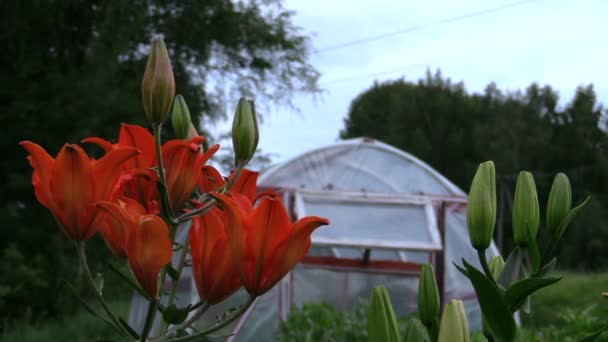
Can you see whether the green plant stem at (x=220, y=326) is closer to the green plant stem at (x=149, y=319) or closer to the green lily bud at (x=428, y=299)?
the green plant stem at (x=149, y=319)

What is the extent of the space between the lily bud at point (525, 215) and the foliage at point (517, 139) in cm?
2035

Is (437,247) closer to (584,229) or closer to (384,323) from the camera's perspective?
(384,323)

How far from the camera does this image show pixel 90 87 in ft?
25.6

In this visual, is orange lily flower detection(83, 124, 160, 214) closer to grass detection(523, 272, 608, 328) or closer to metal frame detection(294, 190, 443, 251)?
metal frame detection(294, 190, 443, 251)

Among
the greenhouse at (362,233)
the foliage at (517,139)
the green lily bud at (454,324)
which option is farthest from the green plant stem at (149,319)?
the foliage at (517,139)

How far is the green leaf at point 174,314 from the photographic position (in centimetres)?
68

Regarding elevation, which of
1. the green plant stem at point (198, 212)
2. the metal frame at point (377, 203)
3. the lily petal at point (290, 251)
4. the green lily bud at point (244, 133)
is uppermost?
the green lily bud at point (244, 133)

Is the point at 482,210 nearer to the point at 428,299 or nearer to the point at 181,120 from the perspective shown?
the point at 428,299

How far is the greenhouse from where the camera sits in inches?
191

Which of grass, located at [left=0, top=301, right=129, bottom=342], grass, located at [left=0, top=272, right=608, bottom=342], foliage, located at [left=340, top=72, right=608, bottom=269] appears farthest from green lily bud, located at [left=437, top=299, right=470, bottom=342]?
foliage, located at [left=340, top=72, right=608, bottom=269]

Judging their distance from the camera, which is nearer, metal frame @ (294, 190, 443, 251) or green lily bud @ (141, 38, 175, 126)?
green lily bud @ (141, 38, 175, 126)

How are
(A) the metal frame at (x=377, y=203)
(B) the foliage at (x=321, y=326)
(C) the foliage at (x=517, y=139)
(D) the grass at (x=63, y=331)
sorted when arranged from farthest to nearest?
(C) the foliage at (x=517, y=139), (D) the grass at (x=63, y=331), (A) the metal frame at (x=377, y=203), (B) the foliage at (x=321, y=326)

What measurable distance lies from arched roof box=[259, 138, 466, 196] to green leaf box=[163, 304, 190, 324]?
5.82 m

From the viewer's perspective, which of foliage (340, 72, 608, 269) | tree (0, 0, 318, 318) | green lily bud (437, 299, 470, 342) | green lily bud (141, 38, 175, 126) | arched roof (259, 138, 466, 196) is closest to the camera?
green lily bud (437, 299, 470, 342)
